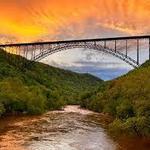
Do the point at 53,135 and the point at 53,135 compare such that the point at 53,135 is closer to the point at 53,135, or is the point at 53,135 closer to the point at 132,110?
the point at 53,135

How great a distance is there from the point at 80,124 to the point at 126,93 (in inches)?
334

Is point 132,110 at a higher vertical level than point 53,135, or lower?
higher

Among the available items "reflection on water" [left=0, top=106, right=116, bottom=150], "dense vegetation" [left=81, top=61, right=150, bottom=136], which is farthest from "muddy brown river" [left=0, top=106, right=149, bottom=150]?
"dense vegetation" [left=81, top=61, right=150, bottom=136]

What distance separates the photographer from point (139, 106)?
52438 millimetres

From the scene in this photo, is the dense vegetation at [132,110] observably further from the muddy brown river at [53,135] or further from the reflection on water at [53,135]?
the reflection on water at [53,135]

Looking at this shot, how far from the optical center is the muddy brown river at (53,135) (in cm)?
4453

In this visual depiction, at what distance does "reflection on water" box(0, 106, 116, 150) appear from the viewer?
4444cm

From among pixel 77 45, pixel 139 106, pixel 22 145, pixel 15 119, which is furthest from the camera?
pixel 77 45

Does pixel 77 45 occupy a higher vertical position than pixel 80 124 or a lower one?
higher

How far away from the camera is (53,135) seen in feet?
170

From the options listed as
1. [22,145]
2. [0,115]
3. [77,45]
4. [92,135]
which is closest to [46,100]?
[77,45]

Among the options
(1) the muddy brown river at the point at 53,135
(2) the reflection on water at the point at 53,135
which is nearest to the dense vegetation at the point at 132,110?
(1) the muddy brown river at the point at 53,135

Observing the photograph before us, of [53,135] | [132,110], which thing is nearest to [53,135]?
[53,135]

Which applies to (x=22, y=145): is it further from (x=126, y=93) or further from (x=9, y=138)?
(x=126, y=93)
